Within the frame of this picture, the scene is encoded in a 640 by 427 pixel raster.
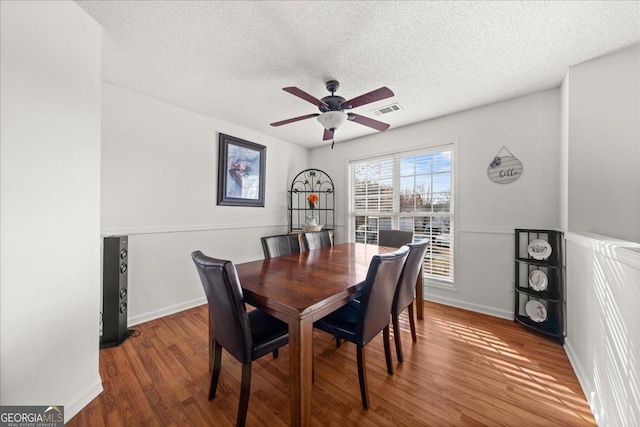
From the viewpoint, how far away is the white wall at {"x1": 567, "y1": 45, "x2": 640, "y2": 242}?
180cm

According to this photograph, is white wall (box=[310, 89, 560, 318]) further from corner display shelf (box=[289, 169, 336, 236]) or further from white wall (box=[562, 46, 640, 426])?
corner display shelf (box=[289, 169, 336, 236])

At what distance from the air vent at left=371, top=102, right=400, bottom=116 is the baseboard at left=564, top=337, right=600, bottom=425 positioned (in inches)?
107

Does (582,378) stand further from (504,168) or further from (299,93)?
(299,93)

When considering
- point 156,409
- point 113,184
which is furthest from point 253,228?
point 156,409

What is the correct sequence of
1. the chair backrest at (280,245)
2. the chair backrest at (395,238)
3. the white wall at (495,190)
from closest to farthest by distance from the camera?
the chair backrest at (280,245) < the white wall at (495,190) < the chair backrest at (395,238)

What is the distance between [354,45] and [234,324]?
2006mm

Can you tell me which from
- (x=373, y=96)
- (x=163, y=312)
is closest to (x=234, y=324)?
(x=373, y=96)

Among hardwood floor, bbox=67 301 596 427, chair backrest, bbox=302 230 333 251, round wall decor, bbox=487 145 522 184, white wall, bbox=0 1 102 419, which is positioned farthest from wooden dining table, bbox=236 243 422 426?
round wall decor, bbox=487 145 522 184

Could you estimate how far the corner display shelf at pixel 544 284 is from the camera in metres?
2.20

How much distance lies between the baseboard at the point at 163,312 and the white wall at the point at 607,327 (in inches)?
139

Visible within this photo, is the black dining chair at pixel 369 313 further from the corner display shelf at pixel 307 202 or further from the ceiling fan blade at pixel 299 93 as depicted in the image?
the corner display shelf at pixel 307 202

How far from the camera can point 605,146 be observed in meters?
1.89

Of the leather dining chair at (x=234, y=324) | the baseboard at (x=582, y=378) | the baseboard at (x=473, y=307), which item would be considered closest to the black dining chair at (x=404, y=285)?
the leather dining chair at (x=234, y=324)

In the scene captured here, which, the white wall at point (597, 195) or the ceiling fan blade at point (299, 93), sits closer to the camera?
the white wall at point (597, 195)
